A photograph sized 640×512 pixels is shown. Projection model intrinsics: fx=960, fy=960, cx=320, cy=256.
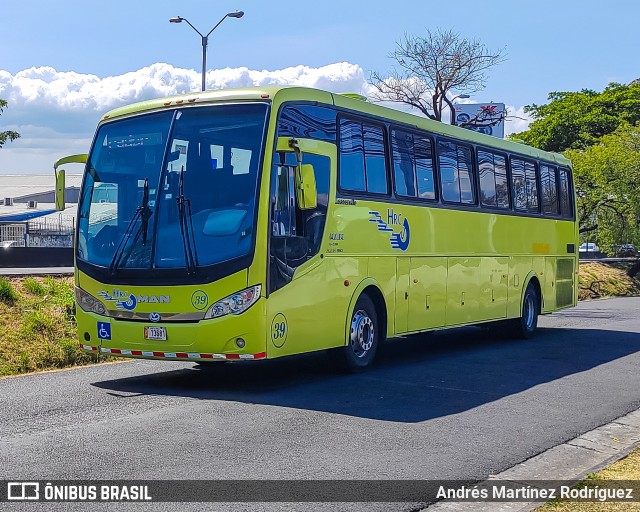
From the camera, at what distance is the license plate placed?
34.4 feet

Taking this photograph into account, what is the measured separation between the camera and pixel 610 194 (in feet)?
141

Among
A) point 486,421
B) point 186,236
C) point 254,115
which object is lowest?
point 486,421

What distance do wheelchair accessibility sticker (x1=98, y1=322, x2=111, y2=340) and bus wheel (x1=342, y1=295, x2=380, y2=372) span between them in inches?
115

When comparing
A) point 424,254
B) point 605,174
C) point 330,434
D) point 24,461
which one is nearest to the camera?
point 24,461

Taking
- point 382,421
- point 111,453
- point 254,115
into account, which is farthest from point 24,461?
point 254,115

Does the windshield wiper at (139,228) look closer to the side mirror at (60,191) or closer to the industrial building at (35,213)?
the side mirror at (60,191)

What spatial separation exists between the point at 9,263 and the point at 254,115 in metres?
17.6

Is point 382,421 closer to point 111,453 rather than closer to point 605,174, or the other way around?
point 111,453

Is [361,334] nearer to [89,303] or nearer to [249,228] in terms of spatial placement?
[249,228]

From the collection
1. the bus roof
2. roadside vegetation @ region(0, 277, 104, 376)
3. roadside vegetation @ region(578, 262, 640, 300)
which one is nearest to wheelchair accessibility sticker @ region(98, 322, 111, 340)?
roadside vegetation @ region(0, 277, 104, 376)

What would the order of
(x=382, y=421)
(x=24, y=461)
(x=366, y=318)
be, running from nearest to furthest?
(x=24, y=461) < (x=382, y=421) < (x=366, y=318)

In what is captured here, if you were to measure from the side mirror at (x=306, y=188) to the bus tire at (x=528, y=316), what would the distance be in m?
8.39

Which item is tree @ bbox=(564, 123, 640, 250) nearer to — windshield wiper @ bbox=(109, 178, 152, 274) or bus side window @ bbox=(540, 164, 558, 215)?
bus side window @ bbox=(540, 164, 558, 215)

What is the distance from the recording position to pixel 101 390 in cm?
1068
